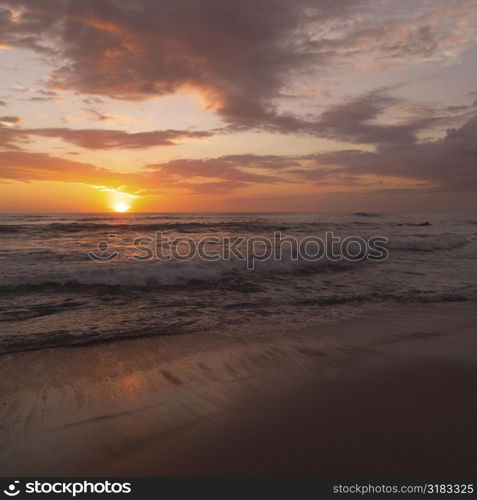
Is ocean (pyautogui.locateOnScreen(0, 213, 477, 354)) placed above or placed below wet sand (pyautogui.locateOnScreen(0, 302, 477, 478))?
above

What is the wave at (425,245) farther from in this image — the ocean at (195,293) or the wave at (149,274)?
the wave at (149,274)

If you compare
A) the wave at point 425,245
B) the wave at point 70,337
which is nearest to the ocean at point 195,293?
the wave at point 70,337

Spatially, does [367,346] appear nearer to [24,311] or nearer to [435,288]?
[435,288]

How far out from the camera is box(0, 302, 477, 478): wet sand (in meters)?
2.47

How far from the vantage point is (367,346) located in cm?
480

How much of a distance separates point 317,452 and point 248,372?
1.49 m

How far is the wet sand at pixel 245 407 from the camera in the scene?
97.3 inches

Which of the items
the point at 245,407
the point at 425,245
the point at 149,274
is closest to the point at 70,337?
the point at 245,407

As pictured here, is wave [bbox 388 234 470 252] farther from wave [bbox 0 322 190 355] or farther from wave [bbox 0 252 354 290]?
wave [bbox 0 322 190 355]

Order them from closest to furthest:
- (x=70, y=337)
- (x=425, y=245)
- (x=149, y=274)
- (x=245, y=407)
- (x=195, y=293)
Result: (x=245, y=407)
(x=70, y=337)
(x=195, y=293)
(x=149, y=274)
(x=425, y=245)

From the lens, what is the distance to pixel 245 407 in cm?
322

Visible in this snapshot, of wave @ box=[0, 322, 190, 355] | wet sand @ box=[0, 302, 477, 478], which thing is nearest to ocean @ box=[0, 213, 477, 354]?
wave @ box=[0, 322, 190, 355]

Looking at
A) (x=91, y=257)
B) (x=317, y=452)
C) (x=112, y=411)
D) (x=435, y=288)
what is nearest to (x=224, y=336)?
(x=112, y=411)

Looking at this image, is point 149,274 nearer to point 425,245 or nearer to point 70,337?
point 70,337
